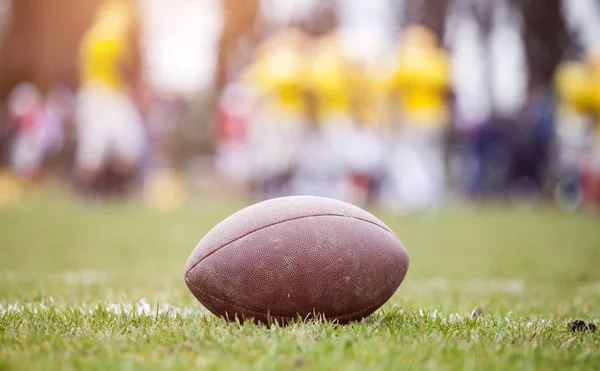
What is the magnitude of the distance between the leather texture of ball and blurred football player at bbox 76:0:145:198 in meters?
8.35

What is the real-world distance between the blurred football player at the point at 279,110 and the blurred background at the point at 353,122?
0.09 feet

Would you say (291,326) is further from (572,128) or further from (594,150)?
(572,128)

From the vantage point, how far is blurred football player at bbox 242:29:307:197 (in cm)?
1211

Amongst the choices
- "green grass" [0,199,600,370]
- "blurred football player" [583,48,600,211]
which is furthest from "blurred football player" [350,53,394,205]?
"green grass" [0,199,600,370]

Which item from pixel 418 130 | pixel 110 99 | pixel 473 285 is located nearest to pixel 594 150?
pixel 418 130

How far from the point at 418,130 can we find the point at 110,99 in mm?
4612

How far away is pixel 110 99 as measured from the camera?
10.6m

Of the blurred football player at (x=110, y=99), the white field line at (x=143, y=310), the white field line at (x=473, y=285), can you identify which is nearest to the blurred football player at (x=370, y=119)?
the blurred football player at (x=110, y=99)

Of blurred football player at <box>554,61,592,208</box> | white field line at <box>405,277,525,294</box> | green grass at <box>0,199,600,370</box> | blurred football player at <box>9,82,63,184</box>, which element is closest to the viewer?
green grass at <box>0,199,600,370</box>

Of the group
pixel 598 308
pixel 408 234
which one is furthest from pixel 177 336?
pixel 408 234

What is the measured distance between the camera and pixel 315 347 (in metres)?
2.24

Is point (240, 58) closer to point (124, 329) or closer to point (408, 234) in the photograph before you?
point (408, 234)

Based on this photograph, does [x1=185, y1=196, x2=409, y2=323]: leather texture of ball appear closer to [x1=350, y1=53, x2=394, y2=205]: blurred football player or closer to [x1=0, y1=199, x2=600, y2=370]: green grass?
[x1=0, y1=199, x2=600, y2=370]: green grass

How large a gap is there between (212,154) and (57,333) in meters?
23.8
